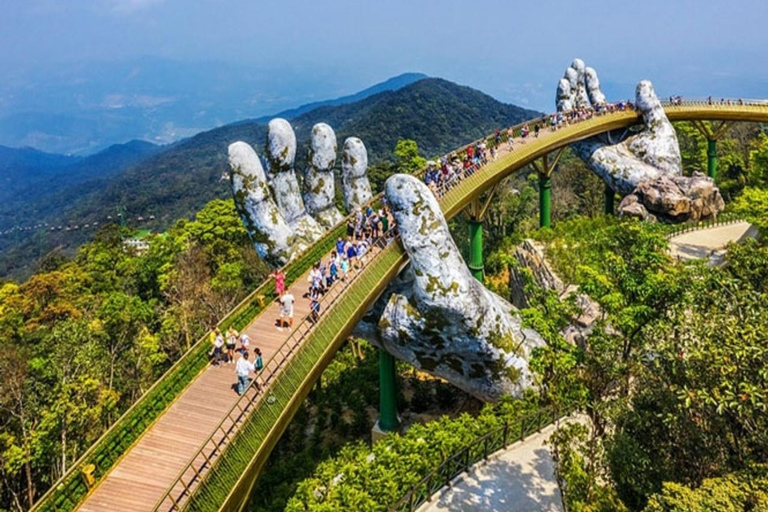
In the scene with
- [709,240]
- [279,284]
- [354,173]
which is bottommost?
[709,240]

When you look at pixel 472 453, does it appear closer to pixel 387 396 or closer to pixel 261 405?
pixel 387 396

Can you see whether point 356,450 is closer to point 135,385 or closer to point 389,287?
point 389,287

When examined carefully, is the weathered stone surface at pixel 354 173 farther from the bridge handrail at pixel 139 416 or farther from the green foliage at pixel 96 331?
the green foliage at pixel 96 331

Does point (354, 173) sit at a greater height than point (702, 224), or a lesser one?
greater

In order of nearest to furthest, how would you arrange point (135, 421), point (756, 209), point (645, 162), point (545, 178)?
point (135, 421), point (756, 209), point (545, 178), point (645, 162)

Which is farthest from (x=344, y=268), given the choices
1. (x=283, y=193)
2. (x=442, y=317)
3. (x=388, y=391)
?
(x=283, y=193)

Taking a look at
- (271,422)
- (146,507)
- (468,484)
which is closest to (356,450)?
(468,484)
